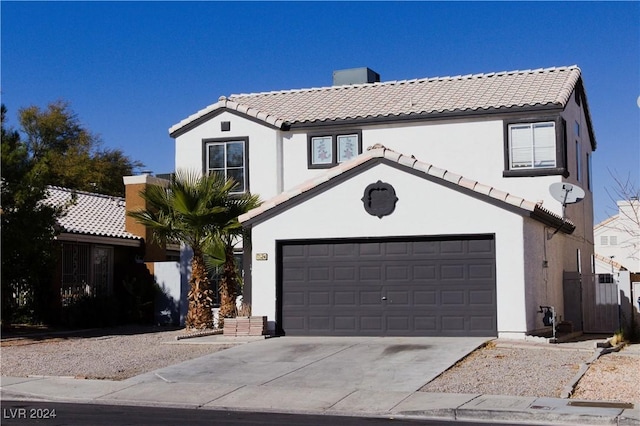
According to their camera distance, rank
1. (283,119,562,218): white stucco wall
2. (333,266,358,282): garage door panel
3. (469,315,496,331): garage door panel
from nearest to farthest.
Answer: (469,315,496,331): garage door panel
(333,266,358,282): garage door panel
(283,119,562,218): white stucco wall

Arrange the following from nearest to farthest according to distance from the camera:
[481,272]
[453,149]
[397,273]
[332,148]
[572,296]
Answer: [481,272] < [397,273] < [572,296] < [453,149] < [332,148]

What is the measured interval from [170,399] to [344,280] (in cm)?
838

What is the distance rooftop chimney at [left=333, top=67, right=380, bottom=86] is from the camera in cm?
3141

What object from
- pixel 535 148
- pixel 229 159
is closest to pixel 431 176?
pixel 535 148

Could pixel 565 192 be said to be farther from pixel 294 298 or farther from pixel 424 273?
pixel 294 298

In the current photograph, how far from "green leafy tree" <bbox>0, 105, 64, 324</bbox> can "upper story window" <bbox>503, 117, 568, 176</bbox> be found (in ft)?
41.5

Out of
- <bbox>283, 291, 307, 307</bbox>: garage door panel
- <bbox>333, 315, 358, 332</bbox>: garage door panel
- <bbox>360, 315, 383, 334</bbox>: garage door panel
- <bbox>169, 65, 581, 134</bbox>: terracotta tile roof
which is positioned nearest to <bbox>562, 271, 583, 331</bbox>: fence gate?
<bbox>169, 65, 581, 134</bbox>: terracotta tile roof

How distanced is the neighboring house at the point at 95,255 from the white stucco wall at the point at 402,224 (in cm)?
749

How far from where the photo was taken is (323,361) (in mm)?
17891

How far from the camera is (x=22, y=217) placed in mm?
23156

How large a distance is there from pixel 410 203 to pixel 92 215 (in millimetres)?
14250

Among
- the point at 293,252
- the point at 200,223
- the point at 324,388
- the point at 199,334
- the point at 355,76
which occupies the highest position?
the point at 355,76

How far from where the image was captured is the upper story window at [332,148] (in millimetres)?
26594

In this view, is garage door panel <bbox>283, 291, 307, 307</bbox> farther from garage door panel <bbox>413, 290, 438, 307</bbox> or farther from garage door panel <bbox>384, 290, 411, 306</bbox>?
garage door panel <bbox>413, 290, 438, 307</bbox>
